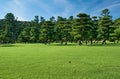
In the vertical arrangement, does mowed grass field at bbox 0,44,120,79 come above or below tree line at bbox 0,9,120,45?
below

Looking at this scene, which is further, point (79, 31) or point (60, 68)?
point (79, 31)

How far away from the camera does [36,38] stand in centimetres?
7350

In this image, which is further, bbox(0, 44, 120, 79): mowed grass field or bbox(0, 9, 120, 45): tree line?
bbox(0, 9, 120, 45): tree line

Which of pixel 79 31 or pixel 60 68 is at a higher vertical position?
pixel 79 31

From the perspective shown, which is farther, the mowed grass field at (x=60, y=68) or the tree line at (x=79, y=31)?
the tree line at (x=79, y=31)

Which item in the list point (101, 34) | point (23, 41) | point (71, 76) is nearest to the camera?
point (71, 76)

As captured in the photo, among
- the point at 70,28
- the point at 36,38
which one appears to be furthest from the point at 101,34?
the point at 36,38

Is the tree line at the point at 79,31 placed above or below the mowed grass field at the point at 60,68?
above

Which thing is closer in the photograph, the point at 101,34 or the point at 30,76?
the point at 30,76

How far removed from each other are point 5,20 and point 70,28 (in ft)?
124

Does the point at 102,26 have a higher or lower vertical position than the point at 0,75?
higher

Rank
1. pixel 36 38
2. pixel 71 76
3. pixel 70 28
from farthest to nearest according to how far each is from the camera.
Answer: pixel 36 38
pixel 70 28
pixel 71 76

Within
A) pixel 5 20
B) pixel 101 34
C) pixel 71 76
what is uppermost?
pixel 5 20

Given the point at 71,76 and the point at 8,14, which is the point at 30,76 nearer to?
the point at 71,76
